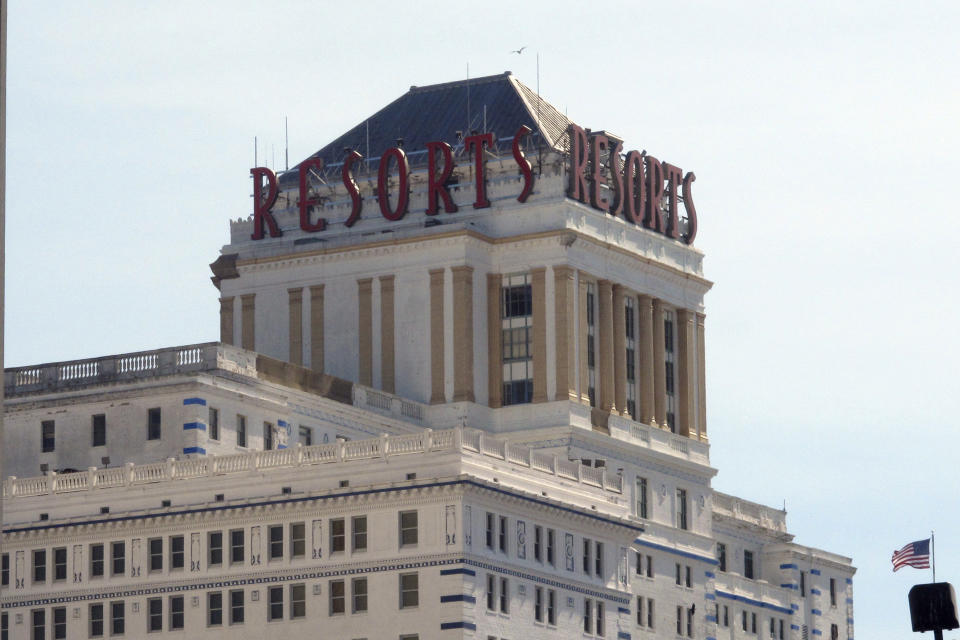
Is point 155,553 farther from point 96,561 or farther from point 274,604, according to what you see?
point 274,604

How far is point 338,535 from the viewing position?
11725 cm

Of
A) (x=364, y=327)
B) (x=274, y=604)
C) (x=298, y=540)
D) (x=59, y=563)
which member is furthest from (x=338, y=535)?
(x=364, y=327)

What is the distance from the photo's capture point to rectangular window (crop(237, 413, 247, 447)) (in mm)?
131000

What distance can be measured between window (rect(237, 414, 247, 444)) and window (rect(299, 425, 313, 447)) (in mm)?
5185

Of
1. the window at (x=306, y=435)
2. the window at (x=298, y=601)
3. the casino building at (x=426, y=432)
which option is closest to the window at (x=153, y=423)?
the casino building at (x=426, y=432)

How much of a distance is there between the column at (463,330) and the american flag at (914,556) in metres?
31.6

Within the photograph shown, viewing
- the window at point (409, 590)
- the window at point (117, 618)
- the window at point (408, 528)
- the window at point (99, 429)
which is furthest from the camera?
the window at point (99, 429)

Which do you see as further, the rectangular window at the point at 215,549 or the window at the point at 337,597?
the rectangular window at the point at 215,549

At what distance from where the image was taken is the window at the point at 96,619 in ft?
397

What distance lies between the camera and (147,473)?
4860 inches

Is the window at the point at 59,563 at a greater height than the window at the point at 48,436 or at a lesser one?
lesser

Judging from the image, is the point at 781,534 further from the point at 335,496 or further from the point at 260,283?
the point at 335,496

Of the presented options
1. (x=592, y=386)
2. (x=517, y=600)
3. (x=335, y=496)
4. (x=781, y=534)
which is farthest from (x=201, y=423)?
(x=781, y=534)

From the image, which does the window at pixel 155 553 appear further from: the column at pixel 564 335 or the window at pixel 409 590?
the column at pixel 564 335
